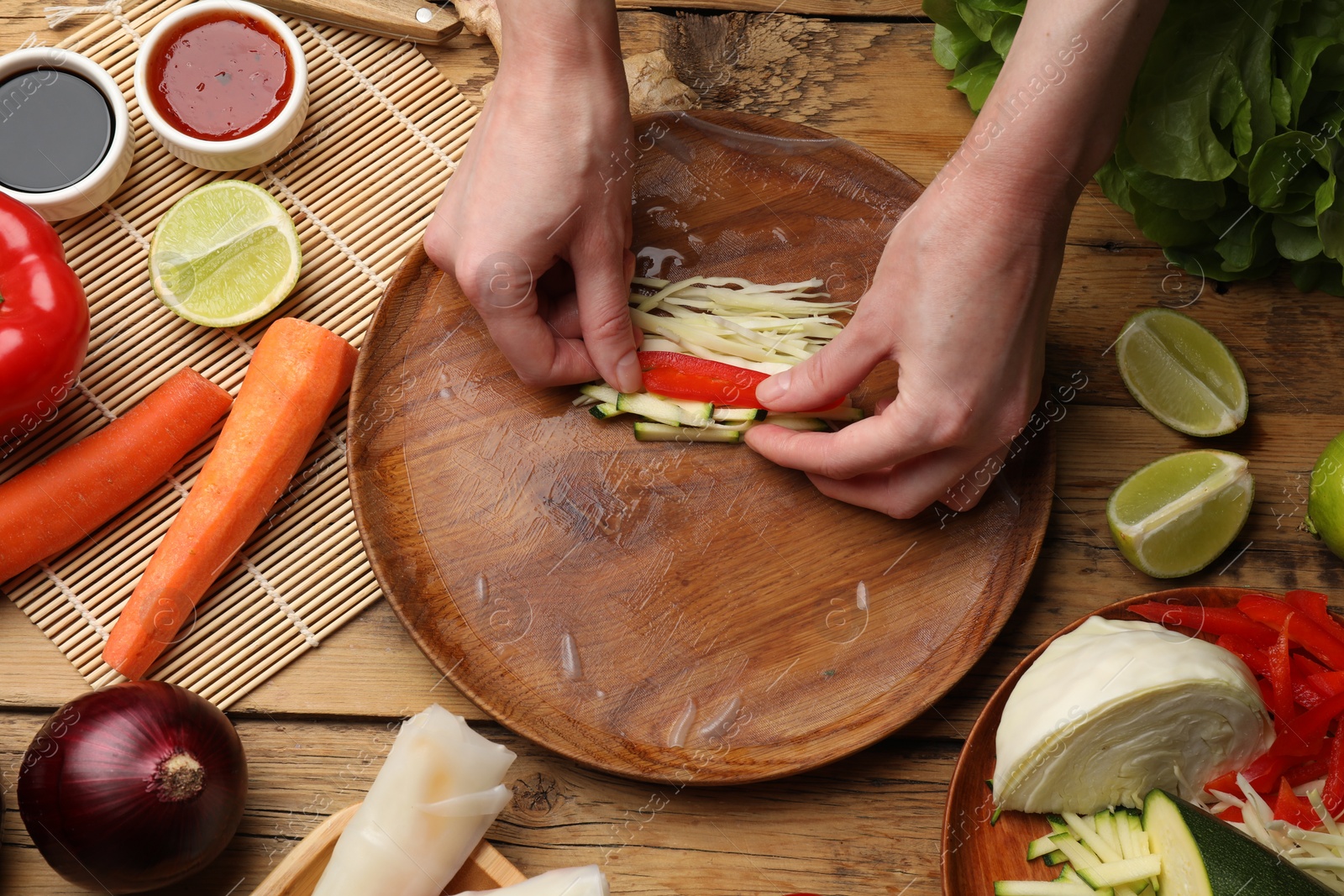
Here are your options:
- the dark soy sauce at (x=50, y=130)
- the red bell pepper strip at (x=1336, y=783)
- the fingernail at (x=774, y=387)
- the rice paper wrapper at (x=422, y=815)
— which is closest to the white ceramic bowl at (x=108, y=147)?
the dark soy sauce at (x=50, y=130)

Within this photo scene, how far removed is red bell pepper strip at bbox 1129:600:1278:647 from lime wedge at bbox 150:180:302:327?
1.64 m

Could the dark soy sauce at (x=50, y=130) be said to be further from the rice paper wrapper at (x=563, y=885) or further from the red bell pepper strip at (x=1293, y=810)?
the red bell pepper strip at (x=1293, y=810)

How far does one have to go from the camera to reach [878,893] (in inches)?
69.9

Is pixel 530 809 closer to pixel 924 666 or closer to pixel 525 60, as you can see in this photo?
pixel 924 666

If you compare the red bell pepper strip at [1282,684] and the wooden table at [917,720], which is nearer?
the red bell pepper strip at [1282,684]

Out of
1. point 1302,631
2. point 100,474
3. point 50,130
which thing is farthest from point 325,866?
point 1302,631

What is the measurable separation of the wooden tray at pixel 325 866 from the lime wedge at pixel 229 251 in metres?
0.92

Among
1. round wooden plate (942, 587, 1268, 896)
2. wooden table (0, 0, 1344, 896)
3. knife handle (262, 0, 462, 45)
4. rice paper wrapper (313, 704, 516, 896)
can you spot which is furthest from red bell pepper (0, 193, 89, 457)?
round wooden plate (942, 587, 1268, 896)

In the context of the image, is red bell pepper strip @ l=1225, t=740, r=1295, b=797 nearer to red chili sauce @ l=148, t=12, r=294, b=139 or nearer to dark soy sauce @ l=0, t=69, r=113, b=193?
red chili sauce @ l=148, t=12, r=294, b=139

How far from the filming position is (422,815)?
156 cm

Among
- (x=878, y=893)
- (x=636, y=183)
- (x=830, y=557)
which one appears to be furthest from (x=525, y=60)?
(x=878, y=893)

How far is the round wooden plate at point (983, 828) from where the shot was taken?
1.60 m

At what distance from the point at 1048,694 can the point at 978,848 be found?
0.30 metres

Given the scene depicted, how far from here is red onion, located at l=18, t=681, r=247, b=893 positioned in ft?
4.98
